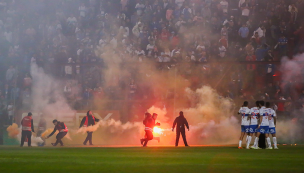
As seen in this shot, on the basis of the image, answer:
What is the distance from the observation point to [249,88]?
18.9m

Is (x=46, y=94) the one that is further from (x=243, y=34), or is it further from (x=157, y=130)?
(x=243, y=34)

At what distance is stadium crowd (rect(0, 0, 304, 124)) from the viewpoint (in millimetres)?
18938

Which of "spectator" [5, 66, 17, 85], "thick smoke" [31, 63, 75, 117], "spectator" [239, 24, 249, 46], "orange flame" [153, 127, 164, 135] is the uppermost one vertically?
"spectator" [239, 24, 249, 46]

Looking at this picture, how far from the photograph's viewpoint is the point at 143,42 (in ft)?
69.4

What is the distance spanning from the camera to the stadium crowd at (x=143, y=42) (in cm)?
1894

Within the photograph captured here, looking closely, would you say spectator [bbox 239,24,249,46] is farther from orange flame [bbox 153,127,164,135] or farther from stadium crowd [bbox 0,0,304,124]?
orange flame [bbox 153,127,164,135]

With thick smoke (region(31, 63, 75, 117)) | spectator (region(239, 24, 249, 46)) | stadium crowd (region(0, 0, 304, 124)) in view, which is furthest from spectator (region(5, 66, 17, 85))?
spectator (region(239, 24, 249, 46))

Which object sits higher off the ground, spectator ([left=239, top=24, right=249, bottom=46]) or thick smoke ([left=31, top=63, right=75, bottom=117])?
spectator ([left=239, top=24, right=249, bottom=46])

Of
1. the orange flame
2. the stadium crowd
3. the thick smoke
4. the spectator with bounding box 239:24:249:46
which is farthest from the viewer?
the spectator with bounding box 239:24:249:46

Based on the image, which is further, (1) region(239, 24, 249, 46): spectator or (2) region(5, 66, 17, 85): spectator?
(1) region(239, 24, 249, 46): spectator

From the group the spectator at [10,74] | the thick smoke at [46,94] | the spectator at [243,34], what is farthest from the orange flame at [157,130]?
the spectator at [10,74]

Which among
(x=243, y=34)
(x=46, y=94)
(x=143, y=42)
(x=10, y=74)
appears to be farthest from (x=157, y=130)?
(x=10, y=74)

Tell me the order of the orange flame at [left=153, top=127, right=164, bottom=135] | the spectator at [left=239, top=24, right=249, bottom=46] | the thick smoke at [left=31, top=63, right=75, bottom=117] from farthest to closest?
1. the spectator at [left=239, top=24, right=249, bottom=46]
2. the thick smoke at [left=31, top=63, right=75, bottom=117]
3. the orange flame at [left=153, top=127, right=164, bottom=135]

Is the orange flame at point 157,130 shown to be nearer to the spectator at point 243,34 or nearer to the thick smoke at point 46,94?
the thick smoke at point 46,94
